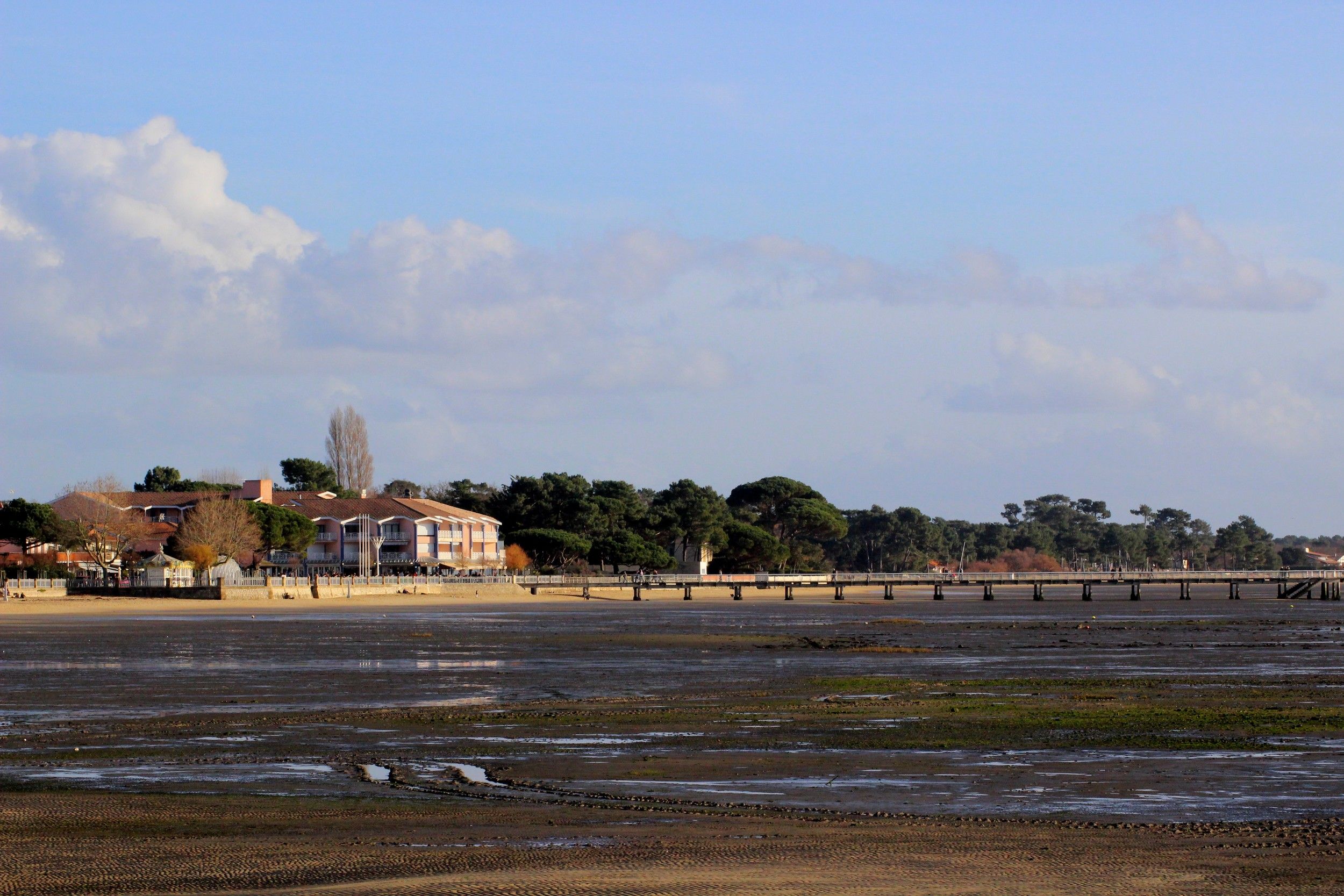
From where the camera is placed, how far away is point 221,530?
10156cm

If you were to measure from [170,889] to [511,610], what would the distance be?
249 ft

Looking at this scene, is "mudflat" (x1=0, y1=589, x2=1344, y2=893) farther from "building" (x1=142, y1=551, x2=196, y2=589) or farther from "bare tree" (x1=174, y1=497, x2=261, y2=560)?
"bare tree" (x1=174, y1=497, x2=261, y2=560)

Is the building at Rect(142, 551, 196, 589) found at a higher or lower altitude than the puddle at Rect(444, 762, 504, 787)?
higher

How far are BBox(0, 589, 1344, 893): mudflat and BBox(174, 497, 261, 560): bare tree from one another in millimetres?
61710

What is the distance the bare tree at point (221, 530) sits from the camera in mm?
101125

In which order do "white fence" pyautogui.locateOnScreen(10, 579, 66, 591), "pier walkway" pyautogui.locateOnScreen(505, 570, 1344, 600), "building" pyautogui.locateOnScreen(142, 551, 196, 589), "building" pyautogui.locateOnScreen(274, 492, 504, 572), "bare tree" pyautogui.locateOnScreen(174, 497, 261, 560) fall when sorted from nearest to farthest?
"white fence" pyautogui.locateOnScreen(10, 579, 66, 591), "building" pyautogui.locateOnScreen(142, 551, 196, 589), "bare tree" pyautogui.locateOnScreen(174, 497, 261, 560), "pier walkway" pyautogui.locateOnScreen(505, 570, 1344, 600), "building" pyautogui.locateOnScreen(274, 492, 504, 572)

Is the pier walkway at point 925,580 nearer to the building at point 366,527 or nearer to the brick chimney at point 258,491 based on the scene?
the building at point 366,527

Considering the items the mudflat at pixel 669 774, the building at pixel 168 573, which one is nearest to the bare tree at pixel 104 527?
the building at pixel 168 573

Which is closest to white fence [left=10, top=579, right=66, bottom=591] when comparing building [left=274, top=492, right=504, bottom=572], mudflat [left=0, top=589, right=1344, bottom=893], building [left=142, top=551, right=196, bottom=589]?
building [left=142, top=551, right=196, bottom=589]

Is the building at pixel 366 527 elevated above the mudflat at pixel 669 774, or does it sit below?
above

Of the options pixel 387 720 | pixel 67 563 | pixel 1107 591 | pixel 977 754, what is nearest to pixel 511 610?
pixel 67 563

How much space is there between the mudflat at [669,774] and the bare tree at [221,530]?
6171cm

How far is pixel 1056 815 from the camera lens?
568 inches

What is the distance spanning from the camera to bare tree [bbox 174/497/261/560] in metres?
101
